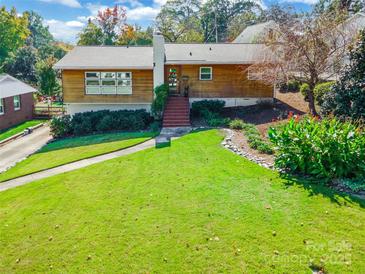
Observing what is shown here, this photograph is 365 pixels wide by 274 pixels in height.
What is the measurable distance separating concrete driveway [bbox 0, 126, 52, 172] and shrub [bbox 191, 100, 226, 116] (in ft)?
31.9

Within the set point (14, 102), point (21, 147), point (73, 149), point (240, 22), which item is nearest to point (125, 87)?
point (73, 149)

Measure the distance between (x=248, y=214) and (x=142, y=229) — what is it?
260cm

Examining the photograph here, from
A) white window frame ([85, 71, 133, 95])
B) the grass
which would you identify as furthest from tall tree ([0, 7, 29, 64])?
white window frame ([85, 71, 133, 95])

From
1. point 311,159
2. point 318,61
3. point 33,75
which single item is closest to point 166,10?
point 33,75

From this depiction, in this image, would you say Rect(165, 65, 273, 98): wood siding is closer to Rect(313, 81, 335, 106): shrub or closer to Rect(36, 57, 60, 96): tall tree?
Rect(313, 81, 335, 106): shrub

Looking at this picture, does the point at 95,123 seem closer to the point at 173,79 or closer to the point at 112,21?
the point at 173,79

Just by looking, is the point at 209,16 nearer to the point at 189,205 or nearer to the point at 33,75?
the point at 33,75

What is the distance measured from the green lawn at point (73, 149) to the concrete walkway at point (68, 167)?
0.51m

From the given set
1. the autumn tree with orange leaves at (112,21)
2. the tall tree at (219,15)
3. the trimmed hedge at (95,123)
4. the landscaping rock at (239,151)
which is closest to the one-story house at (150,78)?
the trimmed hedge at (95,123)

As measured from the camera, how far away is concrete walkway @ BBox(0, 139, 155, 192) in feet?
41.6

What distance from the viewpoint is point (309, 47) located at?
55.5 feet

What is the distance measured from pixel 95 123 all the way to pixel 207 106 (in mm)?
7498

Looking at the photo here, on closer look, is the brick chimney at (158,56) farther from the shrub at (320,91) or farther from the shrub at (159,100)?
the shrub at (320,91)

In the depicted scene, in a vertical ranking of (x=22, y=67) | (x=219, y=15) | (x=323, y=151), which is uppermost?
(x=219, y=15)
